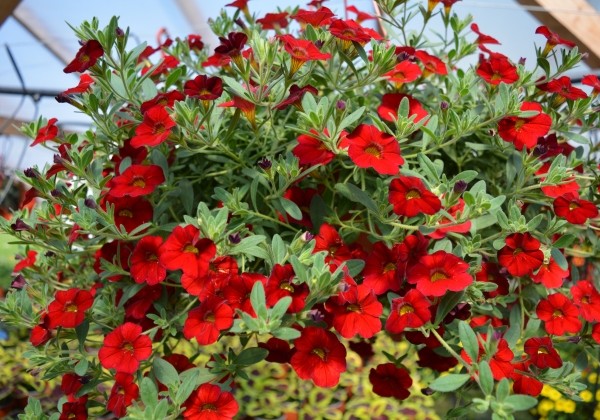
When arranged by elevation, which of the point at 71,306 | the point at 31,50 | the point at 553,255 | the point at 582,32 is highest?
the point at 582,32

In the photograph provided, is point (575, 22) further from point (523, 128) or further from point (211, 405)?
point (211, 405)

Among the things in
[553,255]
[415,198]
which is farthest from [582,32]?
[415,198]

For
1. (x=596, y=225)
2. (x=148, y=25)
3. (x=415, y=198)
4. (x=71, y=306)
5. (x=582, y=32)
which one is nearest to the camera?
(x=415, y=198)

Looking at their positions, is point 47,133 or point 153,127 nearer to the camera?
A: point 153,127

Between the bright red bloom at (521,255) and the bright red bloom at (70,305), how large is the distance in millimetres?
540

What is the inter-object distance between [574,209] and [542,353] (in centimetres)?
20

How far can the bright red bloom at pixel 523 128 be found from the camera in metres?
0.92

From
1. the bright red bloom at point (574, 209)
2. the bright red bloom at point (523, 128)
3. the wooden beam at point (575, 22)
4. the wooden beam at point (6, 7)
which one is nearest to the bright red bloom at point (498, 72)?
the bright red bloom at point (523, 128)

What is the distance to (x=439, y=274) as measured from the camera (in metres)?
0.80

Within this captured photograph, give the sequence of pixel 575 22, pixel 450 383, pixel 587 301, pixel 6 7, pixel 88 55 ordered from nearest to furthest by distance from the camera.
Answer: pixel 450 383 → pixel 88 55 → pixel 587 301 → pixel 575 22 → pixel 6 7

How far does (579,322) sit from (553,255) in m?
0.09

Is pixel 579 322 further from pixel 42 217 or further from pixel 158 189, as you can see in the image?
pixel 42 217

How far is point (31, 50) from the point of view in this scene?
3580 mm

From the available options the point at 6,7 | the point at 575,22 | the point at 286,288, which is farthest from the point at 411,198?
the point at 6,7
